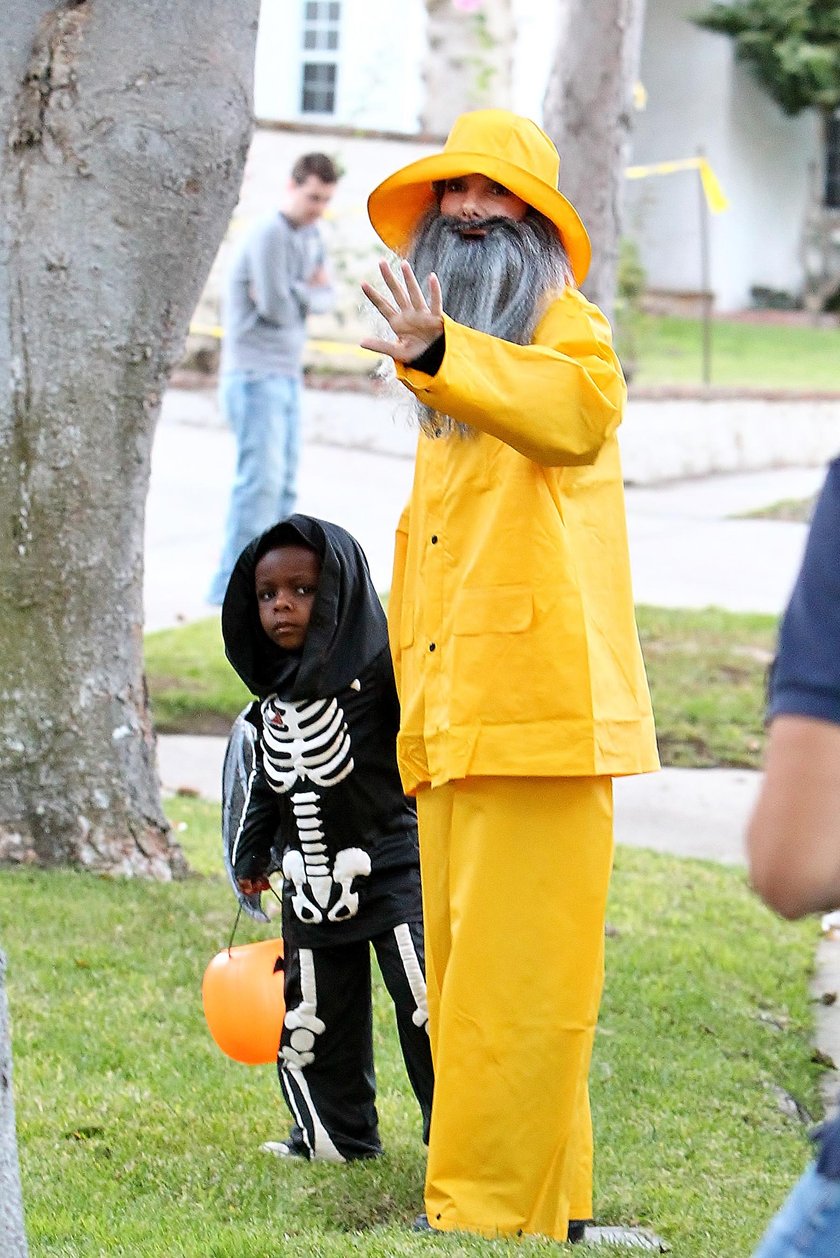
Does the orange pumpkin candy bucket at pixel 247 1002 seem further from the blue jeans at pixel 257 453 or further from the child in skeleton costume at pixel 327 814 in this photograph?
the blue jeans at pixel 257 453

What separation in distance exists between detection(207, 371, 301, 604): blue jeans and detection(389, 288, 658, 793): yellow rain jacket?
20.1ft

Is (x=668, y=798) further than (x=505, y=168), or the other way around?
(x=668, y=798)

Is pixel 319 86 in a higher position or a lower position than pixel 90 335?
higher

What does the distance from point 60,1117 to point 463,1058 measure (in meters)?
1.14

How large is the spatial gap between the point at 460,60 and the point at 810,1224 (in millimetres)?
18808

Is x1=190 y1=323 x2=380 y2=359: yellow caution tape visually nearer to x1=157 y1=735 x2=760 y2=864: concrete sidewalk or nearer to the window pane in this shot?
the window pane

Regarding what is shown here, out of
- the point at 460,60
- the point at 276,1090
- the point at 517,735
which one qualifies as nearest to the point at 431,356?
the point at 517,735

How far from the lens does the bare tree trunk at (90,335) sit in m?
5.38

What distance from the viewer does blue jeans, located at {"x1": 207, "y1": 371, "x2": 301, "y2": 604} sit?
9.66 meters

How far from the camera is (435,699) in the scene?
347cm

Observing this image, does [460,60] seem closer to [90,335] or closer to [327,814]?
[90,335]

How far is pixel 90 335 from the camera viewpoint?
216 inches

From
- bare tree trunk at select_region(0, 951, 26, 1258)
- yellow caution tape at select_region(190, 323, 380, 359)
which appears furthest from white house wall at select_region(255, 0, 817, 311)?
bare tree trunk at select_region(0, 951, 26, 1258)

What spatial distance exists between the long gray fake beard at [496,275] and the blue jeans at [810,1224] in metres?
1.85
